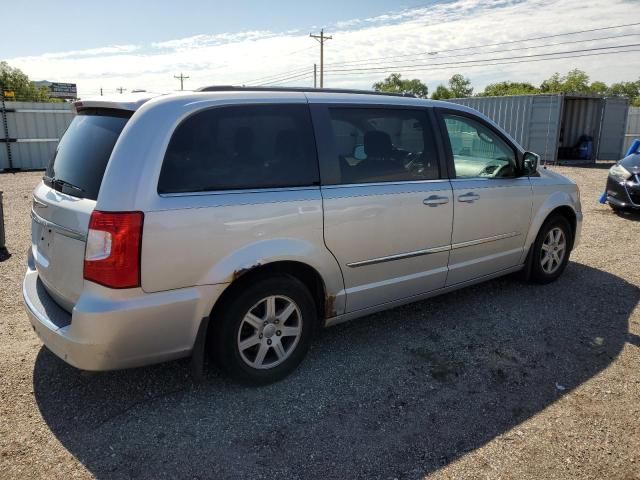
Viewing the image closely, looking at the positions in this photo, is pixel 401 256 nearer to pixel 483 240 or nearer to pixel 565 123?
pixel 483 240

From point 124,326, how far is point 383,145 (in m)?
2.19

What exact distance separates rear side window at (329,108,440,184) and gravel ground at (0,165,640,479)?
4.39 ft

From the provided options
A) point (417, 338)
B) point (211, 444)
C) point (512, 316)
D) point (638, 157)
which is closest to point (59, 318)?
point (211, 444)

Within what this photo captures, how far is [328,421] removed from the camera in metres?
2.96

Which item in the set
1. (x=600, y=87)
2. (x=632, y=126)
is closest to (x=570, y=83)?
(x=600, y=87)

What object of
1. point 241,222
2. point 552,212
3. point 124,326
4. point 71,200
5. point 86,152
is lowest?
point 124,326

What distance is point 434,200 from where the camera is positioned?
12.8 ft

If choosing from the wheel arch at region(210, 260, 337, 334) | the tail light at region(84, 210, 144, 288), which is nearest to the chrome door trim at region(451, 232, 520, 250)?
the wheel arch at region(210, 260, 337, 334)

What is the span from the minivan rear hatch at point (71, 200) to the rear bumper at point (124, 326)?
0.15 m

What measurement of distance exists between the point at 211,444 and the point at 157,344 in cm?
63

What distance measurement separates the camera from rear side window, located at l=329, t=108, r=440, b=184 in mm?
3494

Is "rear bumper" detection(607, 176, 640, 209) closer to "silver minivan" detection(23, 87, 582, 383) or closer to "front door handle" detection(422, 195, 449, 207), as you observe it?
"silver minivan" detection(23, 87, 582, 383)

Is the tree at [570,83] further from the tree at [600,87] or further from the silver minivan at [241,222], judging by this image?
the silver minivan at [241,222]

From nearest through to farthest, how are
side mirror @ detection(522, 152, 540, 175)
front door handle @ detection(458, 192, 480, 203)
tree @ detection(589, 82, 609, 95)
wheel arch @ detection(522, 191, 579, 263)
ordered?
1. front door handle @ detection(458, 192, 480, 203)
2. side mirror @ detection(522, 152, 540, 175)
3. wheel arch @ detection(522, 191, 579, 263)
4. tree @ detection(589, 82, 609, 95)
